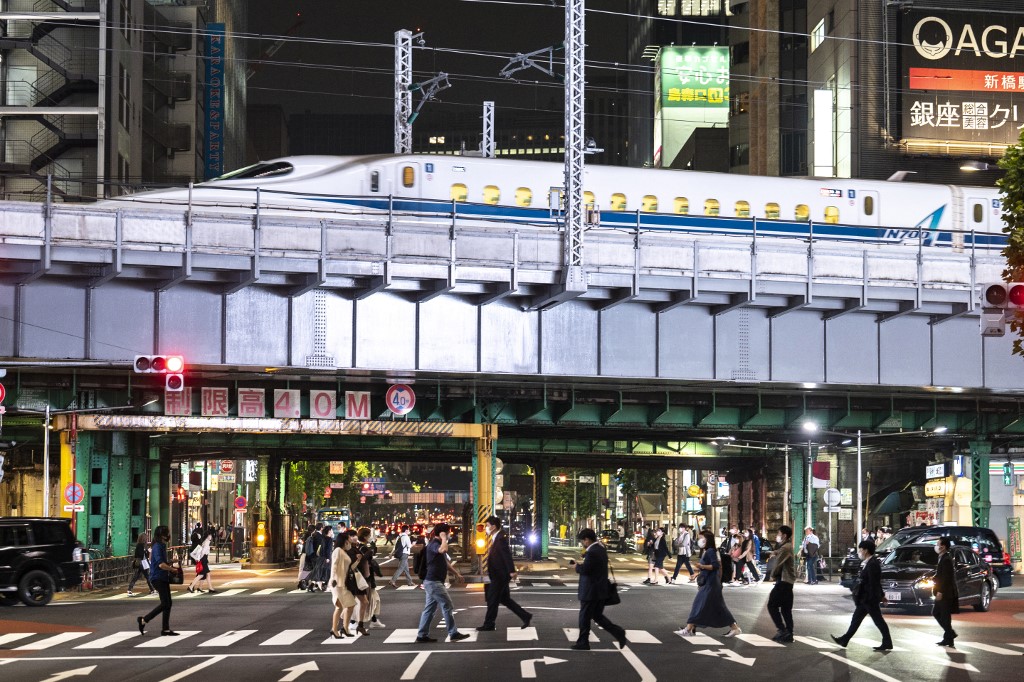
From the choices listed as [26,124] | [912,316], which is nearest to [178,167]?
[26,124]

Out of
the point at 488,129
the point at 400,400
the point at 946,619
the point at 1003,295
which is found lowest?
the point at 946,619

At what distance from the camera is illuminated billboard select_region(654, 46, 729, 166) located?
12875 cm

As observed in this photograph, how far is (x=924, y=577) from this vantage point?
3019 cm

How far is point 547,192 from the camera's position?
42844 mm

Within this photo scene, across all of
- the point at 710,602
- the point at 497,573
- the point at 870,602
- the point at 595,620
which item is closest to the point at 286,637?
the point at 497,573

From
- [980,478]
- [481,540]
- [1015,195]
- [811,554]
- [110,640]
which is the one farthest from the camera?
[980,478]

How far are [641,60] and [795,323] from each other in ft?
479

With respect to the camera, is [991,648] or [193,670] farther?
[991,648]

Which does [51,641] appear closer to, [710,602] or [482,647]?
[482,647]

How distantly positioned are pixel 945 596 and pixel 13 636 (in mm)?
16016

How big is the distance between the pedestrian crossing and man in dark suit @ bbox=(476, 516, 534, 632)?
0.34 metres

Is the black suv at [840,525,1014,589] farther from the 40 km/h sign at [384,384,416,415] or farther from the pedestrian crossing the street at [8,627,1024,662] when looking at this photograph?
the pedestrian crossing the street at [8,627,1024,662]

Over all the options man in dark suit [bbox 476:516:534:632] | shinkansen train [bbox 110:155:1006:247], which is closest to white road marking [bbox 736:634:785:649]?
man in dark suit [bbox 476:516:534:632]

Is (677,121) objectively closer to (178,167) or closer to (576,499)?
(576,499)
